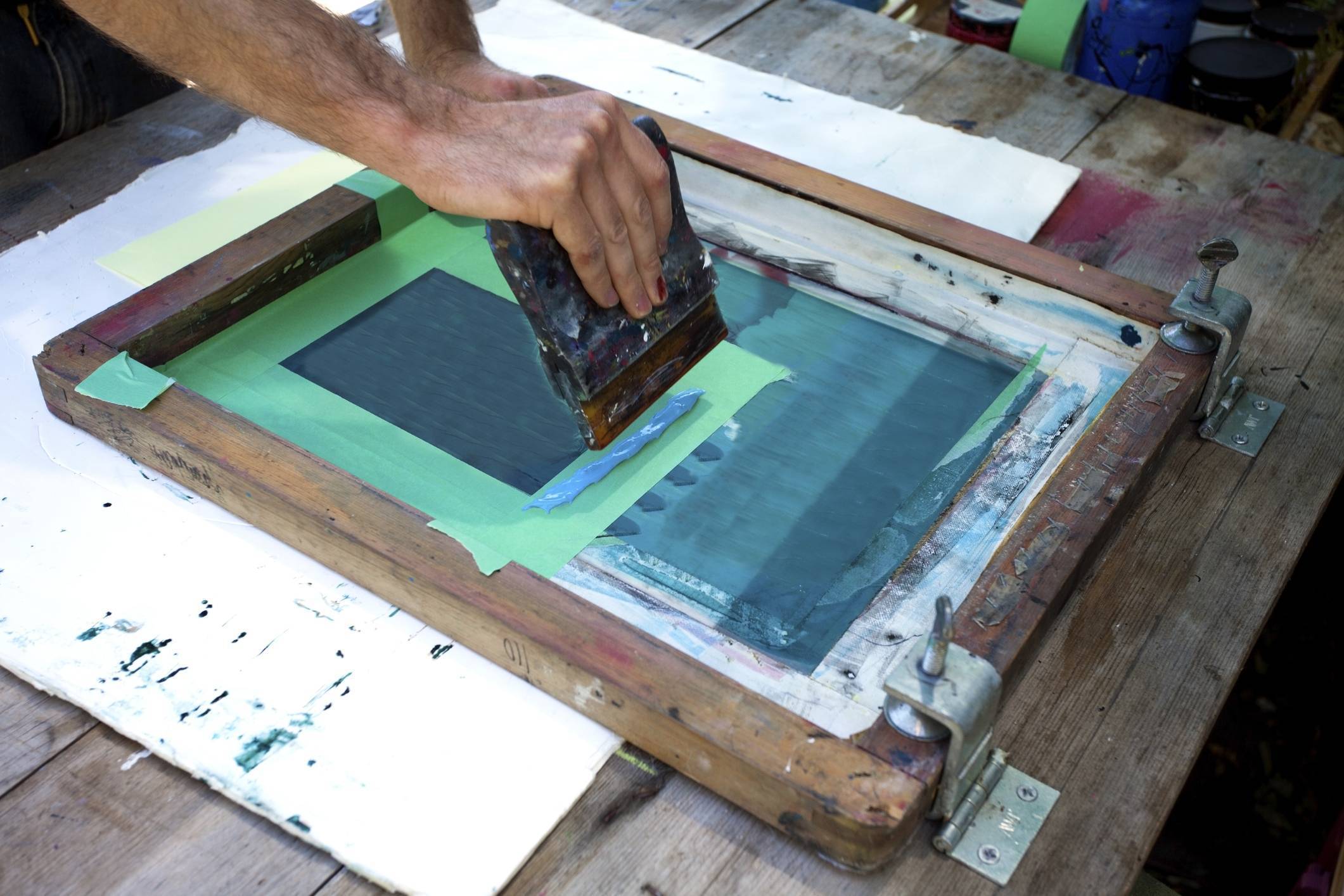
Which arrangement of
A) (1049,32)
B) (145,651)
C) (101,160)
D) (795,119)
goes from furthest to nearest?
1. (1049,32)
2. (795,119)
3. (101,160)
4. (145,651)

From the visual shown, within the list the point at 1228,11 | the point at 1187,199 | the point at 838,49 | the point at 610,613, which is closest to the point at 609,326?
the point at 610,613

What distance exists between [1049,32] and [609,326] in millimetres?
1357

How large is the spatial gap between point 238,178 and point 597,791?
1248mm

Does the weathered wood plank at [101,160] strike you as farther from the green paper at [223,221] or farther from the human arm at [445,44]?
the human arm at [445,44]

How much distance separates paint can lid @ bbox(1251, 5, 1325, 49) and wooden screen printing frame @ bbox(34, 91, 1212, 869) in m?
1.72

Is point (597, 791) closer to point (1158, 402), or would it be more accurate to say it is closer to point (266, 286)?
point (1158, 402)

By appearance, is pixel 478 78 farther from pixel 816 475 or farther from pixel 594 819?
pixel 594 819

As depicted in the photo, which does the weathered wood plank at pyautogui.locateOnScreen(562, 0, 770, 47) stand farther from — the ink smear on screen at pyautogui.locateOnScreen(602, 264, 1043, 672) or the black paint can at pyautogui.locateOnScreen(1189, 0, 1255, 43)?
the black paint can at pyautogui.locateOnScreen(1189, 0, 1255, 43)

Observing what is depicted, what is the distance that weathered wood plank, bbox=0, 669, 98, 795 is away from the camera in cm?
110

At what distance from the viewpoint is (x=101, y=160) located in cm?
192

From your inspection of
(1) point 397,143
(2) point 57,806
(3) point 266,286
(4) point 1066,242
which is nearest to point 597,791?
(2) point 57,806

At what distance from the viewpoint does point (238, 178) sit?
1.88 meters

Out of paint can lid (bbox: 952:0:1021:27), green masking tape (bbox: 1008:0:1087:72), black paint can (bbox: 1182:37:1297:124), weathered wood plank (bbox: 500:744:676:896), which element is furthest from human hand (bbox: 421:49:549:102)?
black paint can (bbox: 1182:37:1297:124)

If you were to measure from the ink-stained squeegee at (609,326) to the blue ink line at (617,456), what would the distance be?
0.07 feet
